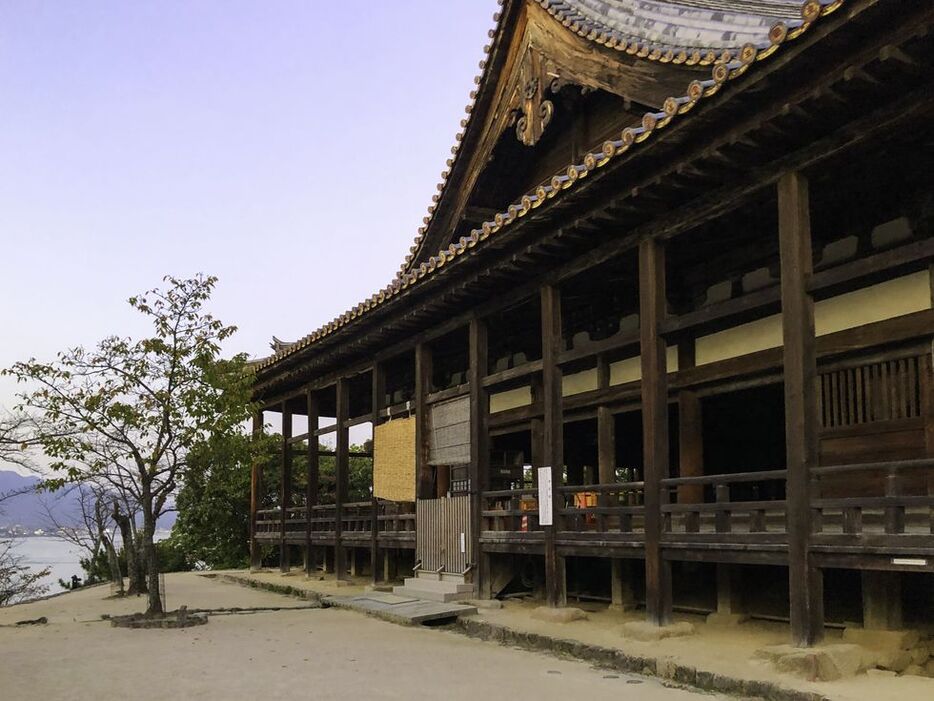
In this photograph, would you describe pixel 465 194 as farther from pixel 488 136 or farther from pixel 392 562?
pixel 392 562

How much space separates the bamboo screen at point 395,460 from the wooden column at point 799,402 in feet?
28.4

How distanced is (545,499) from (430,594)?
314 cm

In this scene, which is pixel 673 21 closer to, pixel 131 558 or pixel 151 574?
pixel 151 574

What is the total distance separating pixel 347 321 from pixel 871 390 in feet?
31.6

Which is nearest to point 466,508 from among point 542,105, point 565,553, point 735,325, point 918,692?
point 565,553

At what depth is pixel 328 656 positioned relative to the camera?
10062 mm

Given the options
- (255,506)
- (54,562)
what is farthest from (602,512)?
(54,562)

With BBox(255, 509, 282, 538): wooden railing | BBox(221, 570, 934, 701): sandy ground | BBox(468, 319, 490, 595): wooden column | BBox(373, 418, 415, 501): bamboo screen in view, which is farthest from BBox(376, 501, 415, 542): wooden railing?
BBox(255, 509, 282, 538): wooden railing

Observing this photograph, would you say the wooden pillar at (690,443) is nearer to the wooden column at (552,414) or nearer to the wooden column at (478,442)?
the wooden column at (552,414)

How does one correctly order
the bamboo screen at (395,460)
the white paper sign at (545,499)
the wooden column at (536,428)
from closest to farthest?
1. the white paper sign at (545,499)
2. the wooden column at (536,428)
3. the bamboo screen at (395,460)

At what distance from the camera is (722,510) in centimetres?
916

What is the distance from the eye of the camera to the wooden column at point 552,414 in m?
11.8

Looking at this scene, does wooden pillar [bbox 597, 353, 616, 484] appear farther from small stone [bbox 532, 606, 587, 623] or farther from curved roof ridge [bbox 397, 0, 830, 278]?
curved roof ridge [bbox 397, 0, 830, 278]

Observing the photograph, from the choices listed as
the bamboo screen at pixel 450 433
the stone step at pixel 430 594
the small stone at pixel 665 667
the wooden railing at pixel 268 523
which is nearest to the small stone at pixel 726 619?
the small stone at pixel 665 667
